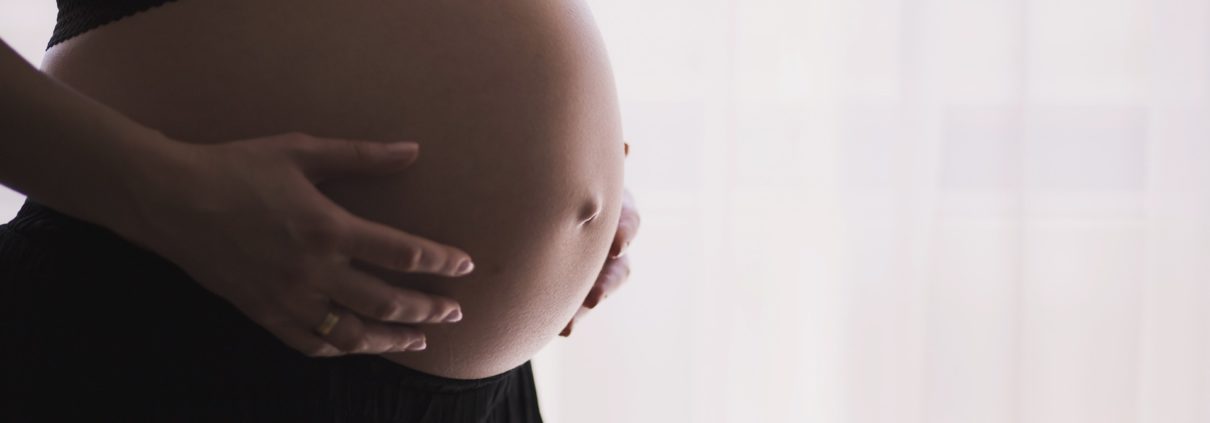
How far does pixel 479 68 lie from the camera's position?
0.59m

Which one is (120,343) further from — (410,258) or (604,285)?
(604,285)

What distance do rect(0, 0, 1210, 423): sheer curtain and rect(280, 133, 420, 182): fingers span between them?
99cm

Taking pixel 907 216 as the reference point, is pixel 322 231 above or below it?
above

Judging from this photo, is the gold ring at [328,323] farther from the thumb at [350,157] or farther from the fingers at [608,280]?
the fingers at [608,280]

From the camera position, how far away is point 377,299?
48 centimetres

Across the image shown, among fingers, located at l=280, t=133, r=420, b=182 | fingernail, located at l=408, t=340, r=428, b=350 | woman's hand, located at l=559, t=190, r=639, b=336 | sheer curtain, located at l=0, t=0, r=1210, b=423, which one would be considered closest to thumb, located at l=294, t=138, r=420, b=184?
fingers, located at l=280, t=133, r=420, b=182

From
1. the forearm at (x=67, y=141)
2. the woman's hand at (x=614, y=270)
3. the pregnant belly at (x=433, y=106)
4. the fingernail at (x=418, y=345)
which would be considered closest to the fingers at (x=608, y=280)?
the woman's hand at (x=614, y=270)

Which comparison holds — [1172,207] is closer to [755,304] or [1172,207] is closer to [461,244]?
[755,304]

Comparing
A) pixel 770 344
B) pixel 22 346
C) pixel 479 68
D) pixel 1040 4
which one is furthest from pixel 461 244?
pixel 1040 4

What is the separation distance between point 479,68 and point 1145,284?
4.94 feet

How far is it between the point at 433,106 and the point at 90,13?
23 cm

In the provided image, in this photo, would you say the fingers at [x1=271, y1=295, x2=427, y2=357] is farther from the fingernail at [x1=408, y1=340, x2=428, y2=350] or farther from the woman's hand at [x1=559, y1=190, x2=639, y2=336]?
the woman's hand at [x1=559, y1=190, x2=639, y2=336]

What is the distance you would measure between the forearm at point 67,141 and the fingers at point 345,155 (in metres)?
0.06

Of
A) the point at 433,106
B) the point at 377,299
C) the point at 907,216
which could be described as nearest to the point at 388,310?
the point at 377,299
